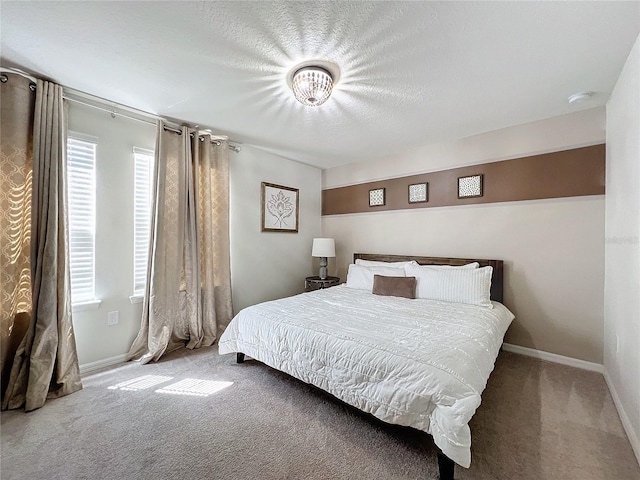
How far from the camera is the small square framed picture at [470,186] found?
3.15 metres

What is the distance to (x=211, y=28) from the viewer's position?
1594 mm

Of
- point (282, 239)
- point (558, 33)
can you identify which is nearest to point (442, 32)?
point (558, 33)

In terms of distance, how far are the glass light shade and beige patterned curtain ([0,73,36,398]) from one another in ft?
6.77

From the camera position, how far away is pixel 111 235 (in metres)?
2.57

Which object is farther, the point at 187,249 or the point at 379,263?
the point at 379,263

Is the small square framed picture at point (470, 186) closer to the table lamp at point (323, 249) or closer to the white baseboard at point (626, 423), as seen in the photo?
the table lamp at point (323, 249)

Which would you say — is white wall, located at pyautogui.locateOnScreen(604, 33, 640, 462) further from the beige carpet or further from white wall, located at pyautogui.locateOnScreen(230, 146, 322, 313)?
white wall, located at pyautogui.locateOnScreen(230, 146, 322, 313)

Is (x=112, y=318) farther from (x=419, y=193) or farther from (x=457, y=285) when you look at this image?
(x=419, y=193)

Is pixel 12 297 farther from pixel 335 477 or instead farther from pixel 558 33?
pixel 558 33

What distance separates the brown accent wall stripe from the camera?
2.55 metres

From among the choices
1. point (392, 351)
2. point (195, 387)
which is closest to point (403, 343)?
point (392, 351)

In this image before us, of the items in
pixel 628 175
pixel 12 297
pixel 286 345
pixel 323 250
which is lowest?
pixel 286 345

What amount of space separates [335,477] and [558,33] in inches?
111

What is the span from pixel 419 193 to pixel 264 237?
2264 mm
